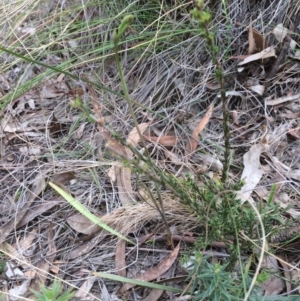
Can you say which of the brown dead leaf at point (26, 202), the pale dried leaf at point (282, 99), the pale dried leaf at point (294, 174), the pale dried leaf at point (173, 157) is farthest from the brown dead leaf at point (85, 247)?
the pale dried leaf at point (282, 99)

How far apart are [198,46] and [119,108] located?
1.30ft

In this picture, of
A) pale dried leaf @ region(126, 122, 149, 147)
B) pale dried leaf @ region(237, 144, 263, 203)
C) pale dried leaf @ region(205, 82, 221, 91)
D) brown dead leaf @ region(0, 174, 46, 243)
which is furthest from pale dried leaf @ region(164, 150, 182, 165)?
brown dead leaf @ region(0, 174, 46, 243)

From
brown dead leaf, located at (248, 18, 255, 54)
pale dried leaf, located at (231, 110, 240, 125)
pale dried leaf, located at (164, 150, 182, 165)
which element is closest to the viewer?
pale dried leaf, located at (164, 150, 182, 165)

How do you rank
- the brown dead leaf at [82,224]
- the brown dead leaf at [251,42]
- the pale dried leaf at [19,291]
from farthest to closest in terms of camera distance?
the brown dead leaf at [251,42]
the brown dead leaf at [82,224]
the pale dried leaf at [19,291]

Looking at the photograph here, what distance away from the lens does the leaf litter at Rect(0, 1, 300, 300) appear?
Answer: 147cm

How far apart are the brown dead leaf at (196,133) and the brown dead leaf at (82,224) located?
42cm

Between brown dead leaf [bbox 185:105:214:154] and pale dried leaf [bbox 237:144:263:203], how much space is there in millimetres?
182

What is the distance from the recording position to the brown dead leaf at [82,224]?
4.97ft

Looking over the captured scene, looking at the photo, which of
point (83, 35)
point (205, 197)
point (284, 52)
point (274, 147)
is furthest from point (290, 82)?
point (83, 35)

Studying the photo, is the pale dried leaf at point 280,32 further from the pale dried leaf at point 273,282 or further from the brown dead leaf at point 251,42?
the pale dried leaf at point 273,282

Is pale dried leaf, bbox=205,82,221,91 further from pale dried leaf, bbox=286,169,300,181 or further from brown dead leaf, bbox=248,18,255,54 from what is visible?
pale dried leaf, bbox=286,169,300,181

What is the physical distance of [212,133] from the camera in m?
1.72

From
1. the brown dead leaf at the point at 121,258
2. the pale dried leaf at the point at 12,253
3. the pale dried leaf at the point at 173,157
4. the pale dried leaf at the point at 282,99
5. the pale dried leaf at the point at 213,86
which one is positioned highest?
the pale dried leaf at the point at 213,86

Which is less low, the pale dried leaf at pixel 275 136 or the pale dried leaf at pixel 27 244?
the pale dried leaf at pixel 275 136
